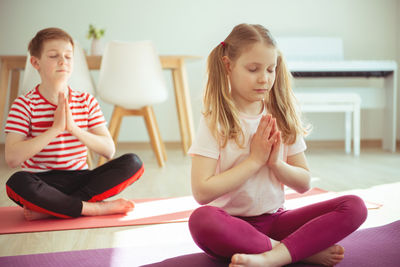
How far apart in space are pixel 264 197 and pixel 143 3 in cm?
323

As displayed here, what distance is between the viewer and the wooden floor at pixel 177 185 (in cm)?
129

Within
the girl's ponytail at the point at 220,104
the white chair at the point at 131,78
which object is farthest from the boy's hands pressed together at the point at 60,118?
the white chair at the point at 131,78

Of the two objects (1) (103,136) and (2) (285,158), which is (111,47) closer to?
(1) (103,136)

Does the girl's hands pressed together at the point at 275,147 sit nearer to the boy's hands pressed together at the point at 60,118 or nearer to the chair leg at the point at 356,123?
the boy's hands pressed together at the point at 60,118

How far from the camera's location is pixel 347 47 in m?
4.10

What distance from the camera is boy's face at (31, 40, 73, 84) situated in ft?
5.14

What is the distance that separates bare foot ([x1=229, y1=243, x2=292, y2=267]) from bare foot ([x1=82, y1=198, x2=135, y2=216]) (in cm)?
75

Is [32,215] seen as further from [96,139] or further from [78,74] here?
[78,74]

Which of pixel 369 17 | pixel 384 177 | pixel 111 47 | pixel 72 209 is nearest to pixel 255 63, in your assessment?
pixel 72 209

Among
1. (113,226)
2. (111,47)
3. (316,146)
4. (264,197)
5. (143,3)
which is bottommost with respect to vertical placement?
(316,146)

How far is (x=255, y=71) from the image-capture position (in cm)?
107

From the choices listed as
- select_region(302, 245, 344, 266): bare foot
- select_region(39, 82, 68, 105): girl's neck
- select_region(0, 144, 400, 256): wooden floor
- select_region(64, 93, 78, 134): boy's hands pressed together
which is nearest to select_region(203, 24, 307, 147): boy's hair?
select_region(302, 245, 344, 266): bare foot

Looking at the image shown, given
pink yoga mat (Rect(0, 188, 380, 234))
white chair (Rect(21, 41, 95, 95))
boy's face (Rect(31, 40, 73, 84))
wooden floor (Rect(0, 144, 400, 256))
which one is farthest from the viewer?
white chair (Rect(21, 41, 95, 95))

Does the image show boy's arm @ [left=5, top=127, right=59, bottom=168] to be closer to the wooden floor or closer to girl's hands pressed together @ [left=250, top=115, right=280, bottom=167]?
the wooden floor
